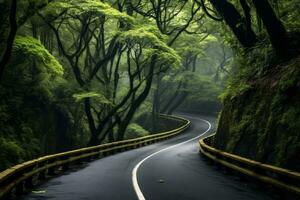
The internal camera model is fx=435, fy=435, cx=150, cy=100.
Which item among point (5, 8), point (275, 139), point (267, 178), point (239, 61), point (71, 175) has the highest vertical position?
point (5, 8)

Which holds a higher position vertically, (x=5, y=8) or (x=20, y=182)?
(x=5, y=8)

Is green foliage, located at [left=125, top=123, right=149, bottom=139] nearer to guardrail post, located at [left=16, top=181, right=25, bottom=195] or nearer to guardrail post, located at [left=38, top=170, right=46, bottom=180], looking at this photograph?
guardrail post, located at [left=38, top=170, right=46, bottom=180]

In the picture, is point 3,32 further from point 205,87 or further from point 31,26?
point 205,87

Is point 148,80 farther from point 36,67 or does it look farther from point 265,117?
point 265,117

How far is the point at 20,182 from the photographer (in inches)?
465

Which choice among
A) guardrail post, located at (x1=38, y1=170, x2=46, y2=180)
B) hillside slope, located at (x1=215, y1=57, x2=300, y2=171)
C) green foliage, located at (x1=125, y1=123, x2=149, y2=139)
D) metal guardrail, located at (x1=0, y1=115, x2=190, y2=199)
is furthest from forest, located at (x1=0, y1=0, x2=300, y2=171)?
green foliage, located at (x1=125, y1=123, x2=149, y2=139)

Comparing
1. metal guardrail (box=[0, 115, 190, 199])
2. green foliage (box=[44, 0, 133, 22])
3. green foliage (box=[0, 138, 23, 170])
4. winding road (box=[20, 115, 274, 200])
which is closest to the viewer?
metal guardrail (box=[0, 115, 190, 199])

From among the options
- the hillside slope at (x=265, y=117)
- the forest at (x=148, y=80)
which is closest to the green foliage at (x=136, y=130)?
the forest at (x=148, y=80)

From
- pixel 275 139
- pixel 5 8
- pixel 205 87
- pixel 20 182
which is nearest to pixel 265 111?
pixel 275 139

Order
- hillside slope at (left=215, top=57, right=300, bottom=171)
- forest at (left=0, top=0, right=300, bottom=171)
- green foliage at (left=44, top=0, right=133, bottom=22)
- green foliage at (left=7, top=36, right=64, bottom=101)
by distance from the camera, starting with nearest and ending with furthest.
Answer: hillside slope at (left=215, top=57, right=300, bottom=171), forest at (left=0, top=0, right=300, bottom=171), green foliage at (left=7, top=36, right=64, bottom=101), green foliage at (left=44, top=0, right=133, bottom=22)

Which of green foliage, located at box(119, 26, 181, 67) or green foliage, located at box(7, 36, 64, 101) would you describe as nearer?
green foliage, located at box(7, 36, 64, 101)

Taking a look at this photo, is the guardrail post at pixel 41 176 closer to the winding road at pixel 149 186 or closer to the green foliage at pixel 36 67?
the winding road at pixel 149 186

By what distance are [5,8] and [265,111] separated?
13.7 m

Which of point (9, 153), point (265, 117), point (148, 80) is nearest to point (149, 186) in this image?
point (265, 117)
